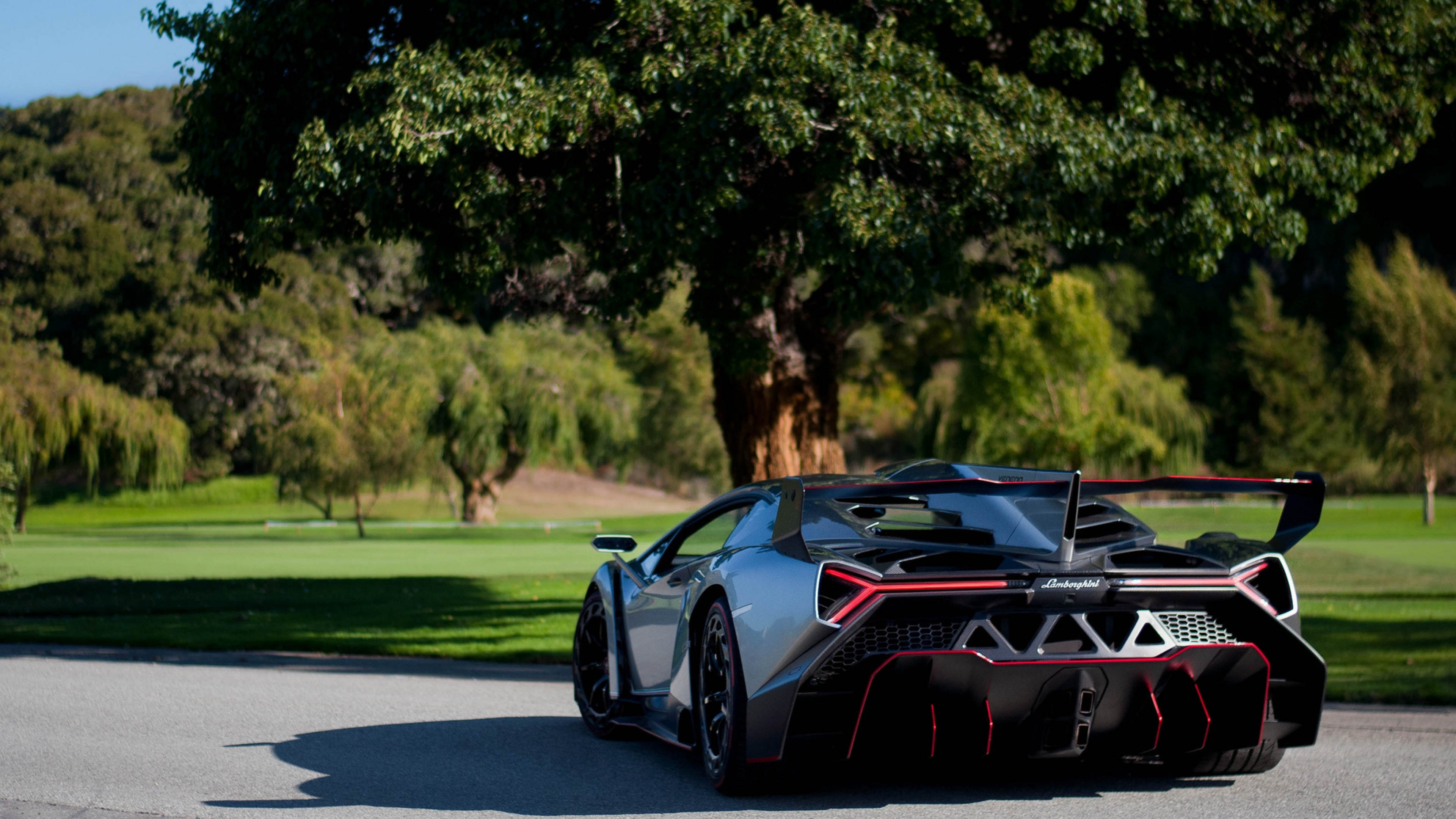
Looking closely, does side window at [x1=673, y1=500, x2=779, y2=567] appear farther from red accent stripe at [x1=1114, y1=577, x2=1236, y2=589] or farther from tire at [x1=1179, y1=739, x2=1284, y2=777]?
tire at [x1=1179, y1=739, x2=1284, y2=777]

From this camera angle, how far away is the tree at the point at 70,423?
29016 millimetres

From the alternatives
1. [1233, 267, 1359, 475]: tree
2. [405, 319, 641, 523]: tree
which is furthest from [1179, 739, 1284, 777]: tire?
[1233, 267, 1359, 475]: tree

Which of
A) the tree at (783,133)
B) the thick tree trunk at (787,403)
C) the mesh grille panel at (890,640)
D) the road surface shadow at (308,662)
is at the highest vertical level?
the tree at (783,133)

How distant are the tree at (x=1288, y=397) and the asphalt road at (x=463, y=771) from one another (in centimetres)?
5500

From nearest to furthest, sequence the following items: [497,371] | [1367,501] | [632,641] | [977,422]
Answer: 1. [632,641]
2. [497,371]
3. [977,422]
4. [1367,501]

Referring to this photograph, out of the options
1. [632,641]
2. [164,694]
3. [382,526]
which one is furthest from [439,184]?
[382,526]

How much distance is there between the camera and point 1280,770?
575cm

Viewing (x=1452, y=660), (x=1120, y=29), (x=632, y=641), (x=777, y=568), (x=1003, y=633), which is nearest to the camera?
(x=1003, y=633)

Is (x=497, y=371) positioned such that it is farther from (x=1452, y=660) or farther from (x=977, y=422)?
(x=1452, y=660)

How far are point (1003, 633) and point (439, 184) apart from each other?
7615mm

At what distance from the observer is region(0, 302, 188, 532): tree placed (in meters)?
29.0

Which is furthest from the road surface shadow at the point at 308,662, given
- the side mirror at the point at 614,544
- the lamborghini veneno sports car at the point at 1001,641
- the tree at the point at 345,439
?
the tree at the point at 345,439

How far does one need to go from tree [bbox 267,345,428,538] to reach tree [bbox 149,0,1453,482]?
2306 cm

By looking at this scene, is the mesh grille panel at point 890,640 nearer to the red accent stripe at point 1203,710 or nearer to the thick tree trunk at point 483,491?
the red accent stripe at point 1203,710
